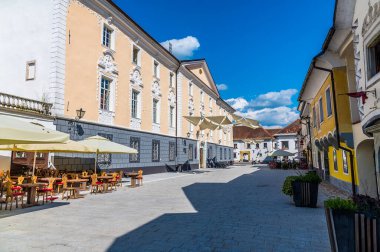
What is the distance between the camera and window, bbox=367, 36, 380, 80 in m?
7.07

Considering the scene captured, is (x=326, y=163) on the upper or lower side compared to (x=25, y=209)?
upper

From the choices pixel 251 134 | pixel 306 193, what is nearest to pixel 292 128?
pixel 251 134

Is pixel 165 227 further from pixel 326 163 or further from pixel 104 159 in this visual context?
pixel 326 163

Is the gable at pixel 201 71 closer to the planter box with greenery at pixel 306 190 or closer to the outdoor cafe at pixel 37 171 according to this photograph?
the outdoor cafe at pixel 37 171

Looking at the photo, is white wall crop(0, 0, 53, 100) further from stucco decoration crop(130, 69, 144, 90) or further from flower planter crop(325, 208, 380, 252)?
Result: flower planter crop(325, 208, 380, 252)

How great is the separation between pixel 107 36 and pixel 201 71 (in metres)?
18.9

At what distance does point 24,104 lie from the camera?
12.8 meters

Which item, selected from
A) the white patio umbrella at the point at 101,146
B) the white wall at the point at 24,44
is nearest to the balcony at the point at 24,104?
the white wall at the point at 24,44

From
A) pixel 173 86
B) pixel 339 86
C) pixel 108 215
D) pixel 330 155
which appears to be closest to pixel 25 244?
pixel 108 215

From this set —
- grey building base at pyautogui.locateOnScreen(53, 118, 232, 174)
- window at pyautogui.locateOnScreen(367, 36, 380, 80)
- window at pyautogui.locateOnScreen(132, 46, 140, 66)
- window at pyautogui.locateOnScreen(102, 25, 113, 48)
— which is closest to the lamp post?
grey building base at pyautogui.locateOnScreen(53, 118, 232, 174)

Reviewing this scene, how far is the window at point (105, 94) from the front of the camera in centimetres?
1751

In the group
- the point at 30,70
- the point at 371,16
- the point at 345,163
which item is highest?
the point at 30,70

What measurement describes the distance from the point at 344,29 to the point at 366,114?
284 cm

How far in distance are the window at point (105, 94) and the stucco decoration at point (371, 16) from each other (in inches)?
563
